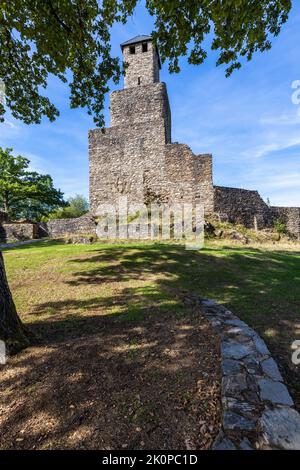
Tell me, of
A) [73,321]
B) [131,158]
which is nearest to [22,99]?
[73,321]

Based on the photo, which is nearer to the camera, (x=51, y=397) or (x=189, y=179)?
(x=51, y=397)

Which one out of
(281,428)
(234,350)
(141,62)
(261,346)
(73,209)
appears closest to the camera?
(281,428)

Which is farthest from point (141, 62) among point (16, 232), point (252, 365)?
point (252, 365)

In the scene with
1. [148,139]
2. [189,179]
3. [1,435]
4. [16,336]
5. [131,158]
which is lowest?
[1,435]

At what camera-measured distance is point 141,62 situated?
21.5 meters

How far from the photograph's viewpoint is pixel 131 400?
2.29 meters

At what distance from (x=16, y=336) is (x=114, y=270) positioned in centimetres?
418

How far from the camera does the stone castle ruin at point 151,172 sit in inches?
710

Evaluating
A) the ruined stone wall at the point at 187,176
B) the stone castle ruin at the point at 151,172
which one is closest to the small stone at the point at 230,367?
the stone castle ruin at the point at 151,172

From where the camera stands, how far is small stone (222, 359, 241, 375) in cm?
261

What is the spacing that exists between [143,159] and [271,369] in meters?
18.1

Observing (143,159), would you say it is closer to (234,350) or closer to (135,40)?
(135,40)

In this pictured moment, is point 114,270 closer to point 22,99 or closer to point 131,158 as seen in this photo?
point 22,99

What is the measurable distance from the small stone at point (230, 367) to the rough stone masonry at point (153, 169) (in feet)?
50.6
